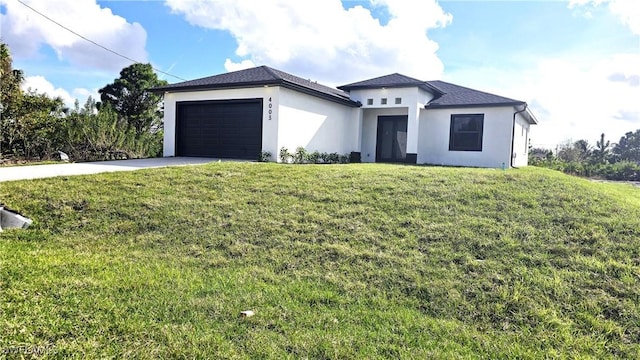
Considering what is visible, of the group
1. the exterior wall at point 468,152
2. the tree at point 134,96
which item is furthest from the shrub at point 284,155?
the tree at point 134,96

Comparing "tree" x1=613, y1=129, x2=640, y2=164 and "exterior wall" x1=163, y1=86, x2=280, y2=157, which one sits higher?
"tree" x1=613, y1=129, x2=640, y2=164

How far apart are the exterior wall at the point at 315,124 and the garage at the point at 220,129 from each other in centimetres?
87

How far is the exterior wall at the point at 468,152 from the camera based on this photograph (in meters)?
15.4

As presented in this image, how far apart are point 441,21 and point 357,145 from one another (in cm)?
623

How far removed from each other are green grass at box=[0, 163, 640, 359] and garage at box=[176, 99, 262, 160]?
5.91 meters

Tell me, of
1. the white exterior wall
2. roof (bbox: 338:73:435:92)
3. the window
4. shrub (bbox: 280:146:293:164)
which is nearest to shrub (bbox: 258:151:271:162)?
shrub (bbox: 280:146:293:164)

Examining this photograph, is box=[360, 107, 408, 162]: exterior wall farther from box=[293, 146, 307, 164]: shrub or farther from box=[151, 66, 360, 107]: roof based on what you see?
box=[293, 146, 307, 164]: shrub

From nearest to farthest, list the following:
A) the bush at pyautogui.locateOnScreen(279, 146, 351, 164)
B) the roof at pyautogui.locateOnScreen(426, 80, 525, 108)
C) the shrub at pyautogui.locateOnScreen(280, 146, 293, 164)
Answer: the shrub at pyautogui.locateOnScreen(280, 146, 293, 164)
the bush at pyautogui.locateOnScreen(279, 146, 351, 164)
the roof at pyautogui.locateOnScreen(426, 80, 525, 108)

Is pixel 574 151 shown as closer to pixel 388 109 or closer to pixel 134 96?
pixel 388 109

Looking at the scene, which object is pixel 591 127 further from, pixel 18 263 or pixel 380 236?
pixel 18 263

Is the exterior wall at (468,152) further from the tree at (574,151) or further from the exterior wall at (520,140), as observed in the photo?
the tree at (574,151)

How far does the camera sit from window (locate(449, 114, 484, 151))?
15898mm

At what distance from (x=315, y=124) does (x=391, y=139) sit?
4.56 meters

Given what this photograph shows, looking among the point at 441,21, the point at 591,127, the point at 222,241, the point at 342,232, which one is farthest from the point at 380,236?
the point at 591,127
